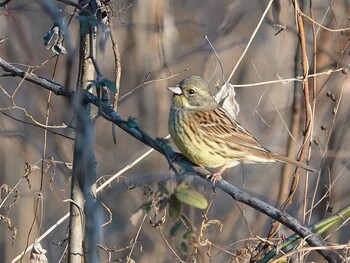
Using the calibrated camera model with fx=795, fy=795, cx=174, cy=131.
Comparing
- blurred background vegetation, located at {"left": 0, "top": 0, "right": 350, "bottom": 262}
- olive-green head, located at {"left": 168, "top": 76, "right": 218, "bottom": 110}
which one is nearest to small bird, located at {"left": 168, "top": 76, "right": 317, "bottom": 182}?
olive-green head, located at {"left": 168, "top": 76, "right": 218, "bottom": 110}

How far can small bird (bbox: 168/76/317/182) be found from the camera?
10.9 feet

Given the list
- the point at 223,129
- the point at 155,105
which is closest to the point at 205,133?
the point at 223,129

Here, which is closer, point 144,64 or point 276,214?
point 276,214

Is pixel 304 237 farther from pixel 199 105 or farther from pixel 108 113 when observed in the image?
pixel 199 105

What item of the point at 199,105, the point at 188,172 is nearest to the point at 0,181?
the point at 199,105

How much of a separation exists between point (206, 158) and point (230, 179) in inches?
97.7

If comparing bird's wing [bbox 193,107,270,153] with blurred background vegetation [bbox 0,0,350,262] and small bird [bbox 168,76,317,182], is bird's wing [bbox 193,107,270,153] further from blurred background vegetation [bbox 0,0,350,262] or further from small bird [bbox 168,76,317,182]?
blurred background vegetation [bbox 0,0,350,262]

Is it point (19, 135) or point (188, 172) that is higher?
point (188, 172)

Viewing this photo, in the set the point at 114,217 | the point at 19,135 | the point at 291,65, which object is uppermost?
the point at 291,65

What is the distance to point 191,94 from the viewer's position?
135 inches

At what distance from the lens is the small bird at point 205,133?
3.31m

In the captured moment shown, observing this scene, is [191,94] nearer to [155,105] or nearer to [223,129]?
[223,129]

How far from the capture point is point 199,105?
346 centimetres

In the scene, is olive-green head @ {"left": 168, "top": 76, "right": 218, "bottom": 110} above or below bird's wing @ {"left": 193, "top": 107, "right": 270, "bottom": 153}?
above
